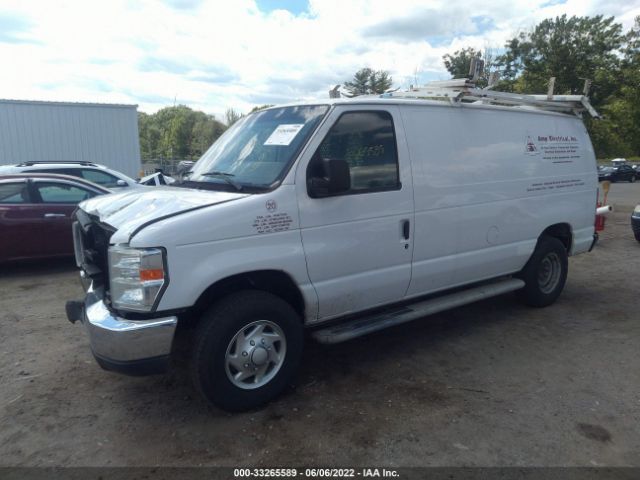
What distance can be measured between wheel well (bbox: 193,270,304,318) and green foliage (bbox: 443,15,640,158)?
88.9 ft

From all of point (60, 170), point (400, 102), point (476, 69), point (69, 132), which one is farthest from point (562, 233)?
point (69, 132)

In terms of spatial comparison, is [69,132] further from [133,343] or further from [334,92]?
[133,343]

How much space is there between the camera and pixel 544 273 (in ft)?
18.7

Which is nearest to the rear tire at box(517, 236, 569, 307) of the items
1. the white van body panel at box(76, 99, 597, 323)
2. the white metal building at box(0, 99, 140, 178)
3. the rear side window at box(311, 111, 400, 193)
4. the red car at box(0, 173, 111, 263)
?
the white van body panel at box(76, 99, 597, 323)

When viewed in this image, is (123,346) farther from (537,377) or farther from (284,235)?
(537,377)

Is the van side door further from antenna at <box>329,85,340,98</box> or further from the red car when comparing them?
the red car

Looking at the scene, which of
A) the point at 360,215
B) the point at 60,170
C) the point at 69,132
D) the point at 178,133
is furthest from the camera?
the point at 178,133

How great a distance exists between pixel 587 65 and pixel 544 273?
94.3 ft

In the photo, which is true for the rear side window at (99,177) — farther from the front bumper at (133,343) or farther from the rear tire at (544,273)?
the rear tire at (544,273)

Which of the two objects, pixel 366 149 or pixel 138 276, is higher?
pixel 366 149

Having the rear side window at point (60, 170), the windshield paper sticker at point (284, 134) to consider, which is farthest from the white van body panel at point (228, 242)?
the rear side window at point (60, 170)

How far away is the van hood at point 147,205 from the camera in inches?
121

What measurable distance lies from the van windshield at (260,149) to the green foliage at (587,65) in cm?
2630

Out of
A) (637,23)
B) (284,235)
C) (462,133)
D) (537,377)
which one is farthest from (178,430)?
(637,23)
